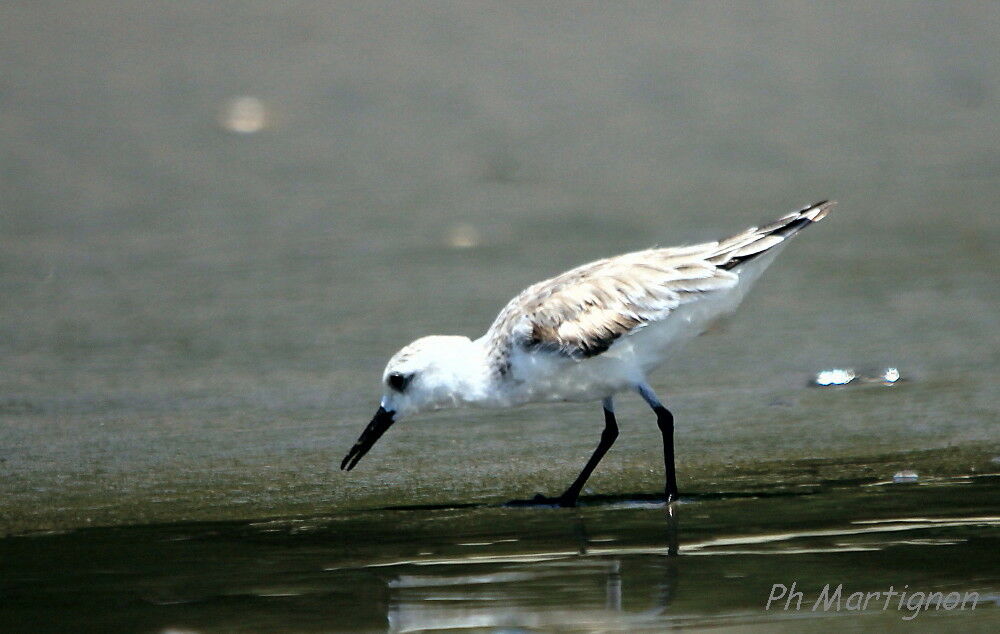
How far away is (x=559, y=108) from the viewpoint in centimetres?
1262

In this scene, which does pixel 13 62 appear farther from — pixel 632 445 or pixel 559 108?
pixel 632 445

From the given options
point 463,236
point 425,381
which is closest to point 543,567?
point 425,381

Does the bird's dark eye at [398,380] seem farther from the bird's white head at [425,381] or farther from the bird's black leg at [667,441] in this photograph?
the bird's black leg at [667,441]

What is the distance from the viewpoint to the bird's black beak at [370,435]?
6773 millimetres

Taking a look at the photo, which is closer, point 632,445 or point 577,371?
point 577,371

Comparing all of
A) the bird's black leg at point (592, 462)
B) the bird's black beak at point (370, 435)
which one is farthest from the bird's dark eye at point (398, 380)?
the bird's black leg at point (592, 462)

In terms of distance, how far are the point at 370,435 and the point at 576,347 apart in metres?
0.96

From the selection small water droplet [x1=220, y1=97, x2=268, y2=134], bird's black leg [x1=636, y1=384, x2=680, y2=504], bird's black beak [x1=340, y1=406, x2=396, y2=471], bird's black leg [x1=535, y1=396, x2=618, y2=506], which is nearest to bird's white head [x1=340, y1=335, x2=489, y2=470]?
bird's black beak [x1=340, y1=406, x2=396, y2=471]

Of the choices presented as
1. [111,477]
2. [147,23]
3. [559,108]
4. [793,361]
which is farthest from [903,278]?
[147,23]

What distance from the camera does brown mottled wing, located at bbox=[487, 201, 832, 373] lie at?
22.0ft

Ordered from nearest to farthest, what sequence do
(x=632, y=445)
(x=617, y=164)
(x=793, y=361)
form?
(x=632, y=445), (x=793, y=361), (x=617, y=164)

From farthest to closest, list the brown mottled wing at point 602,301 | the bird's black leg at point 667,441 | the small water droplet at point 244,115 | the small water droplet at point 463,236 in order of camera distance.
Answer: the small water droplet at point 244,115
the small water droplet at point 463,236
the brown mottled wing at point 602,301
the bird's black leg at point 667,441

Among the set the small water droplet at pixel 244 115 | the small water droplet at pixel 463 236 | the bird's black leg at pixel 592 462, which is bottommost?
the bird's black leg at pixel 592 462

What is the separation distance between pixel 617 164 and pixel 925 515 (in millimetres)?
6424
